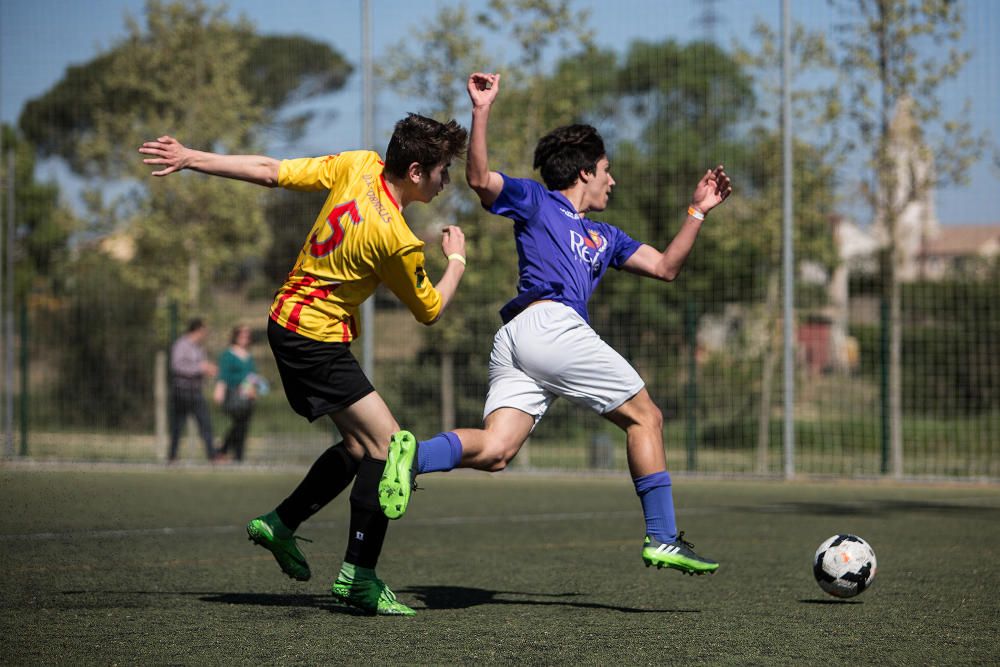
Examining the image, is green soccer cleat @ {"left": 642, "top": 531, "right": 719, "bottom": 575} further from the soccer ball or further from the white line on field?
the white line on field

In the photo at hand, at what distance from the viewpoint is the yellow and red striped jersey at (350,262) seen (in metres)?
4.80

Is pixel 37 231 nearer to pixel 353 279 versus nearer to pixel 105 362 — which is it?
pixel 105 362

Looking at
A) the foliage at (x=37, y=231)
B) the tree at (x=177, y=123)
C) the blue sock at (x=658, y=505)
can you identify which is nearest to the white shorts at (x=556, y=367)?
the blue sock at (x=658, y=505)

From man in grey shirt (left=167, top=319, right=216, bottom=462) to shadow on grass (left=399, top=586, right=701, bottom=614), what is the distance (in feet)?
35.5

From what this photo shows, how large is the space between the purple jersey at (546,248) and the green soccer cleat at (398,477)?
94 centimetres

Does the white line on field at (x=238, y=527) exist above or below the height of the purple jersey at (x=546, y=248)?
below

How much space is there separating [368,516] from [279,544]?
0.41 meters

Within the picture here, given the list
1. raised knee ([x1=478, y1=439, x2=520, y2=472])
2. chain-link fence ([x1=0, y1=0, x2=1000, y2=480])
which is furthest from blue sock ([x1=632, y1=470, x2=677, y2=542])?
chain-link fence ([x1=0, y1=0, x2=1000, y2=480])

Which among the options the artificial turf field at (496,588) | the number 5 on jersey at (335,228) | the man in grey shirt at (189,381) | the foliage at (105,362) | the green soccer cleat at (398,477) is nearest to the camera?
the artificial turf field at (496,588)

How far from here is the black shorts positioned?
4.89m

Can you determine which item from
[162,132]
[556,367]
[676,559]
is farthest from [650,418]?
[162,132]

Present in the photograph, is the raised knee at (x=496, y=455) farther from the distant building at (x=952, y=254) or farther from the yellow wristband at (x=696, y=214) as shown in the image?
the distant building at (x=952, y=254)

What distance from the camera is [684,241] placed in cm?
556

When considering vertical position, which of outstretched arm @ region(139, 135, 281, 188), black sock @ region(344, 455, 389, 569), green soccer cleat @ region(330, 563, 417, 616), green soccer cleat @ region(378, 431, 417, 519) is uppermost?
outstretched arm @ region(139, 135, 281, 188)
